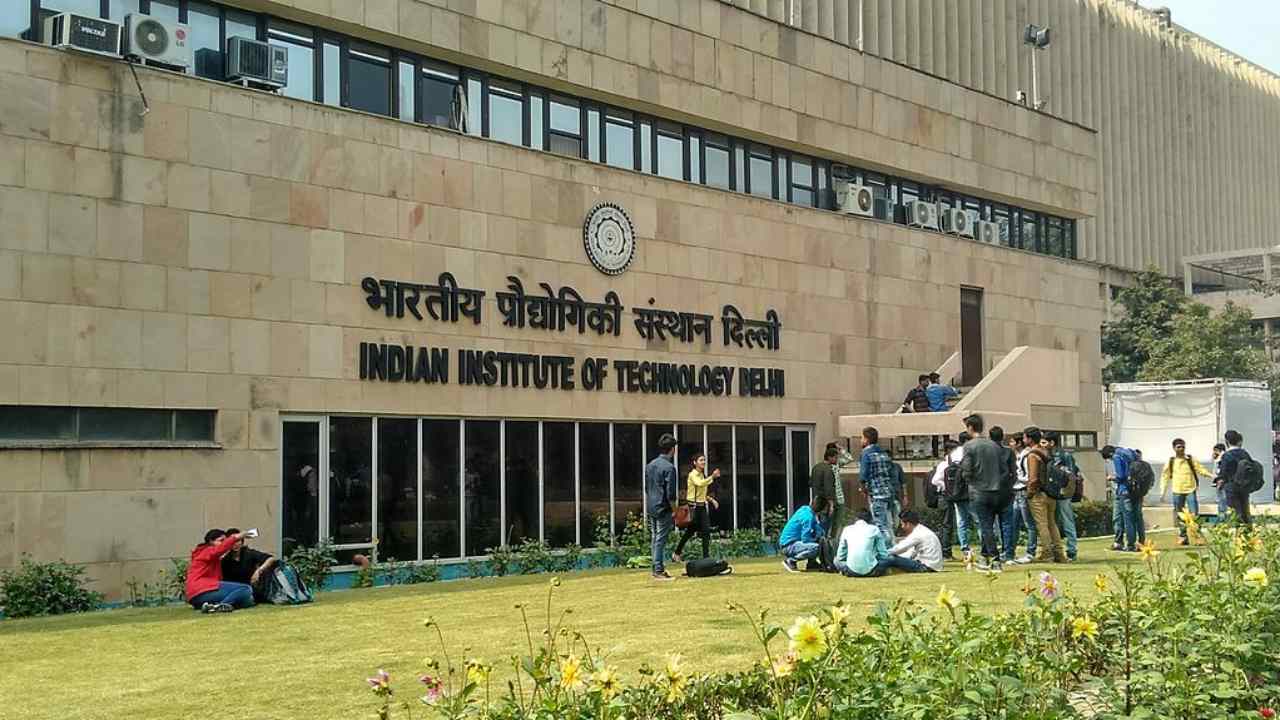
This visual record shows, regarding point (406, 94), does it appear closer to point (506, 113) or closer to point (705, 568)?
point (506, 113)

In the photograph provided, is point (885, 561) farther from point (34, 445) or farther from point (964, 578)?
point (34, 445)

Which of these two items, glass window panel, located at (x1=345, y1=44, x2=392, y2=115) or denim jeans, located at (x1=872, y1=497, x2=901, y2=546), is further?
glass window panel, located at (x1=345, y1=44, x2=392, y2=115)

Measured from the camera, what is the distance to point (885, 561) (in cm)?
1705

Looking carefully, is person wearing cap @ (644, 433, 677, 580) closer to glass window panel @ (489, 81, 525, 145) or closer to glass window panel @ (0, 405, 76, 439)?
glass window panel @ (0, 405, 76, 439)

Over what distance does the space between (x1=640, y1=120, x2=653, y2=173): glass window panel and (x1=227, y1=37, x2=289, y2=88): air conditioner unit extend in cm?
762

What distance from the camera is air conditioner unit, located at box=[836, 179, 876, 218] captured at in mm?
29359

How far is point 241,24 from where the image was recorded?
64.6 ft

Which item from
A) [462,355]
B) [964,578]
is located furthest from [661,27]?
[964,578]

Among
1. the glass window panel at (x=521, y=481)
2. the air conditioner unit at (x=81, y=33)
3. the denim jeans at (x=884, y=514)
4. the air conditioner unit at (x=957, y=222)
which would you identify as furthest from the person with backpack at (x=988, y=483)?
the air conditioner unit at (x=957, y=222)

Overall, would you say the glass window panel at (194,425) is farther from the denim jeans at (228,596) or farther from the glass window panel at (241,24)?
the glass window panel at (241,24)

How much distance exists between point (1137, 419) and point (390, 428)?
21.3 metres

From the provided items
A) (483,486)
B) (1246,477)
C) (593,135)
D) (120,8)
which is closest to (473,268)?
(483,486)

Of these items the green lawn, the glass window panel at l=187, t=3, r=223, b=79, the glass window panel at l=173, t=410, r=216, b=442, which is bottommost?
the green lawn

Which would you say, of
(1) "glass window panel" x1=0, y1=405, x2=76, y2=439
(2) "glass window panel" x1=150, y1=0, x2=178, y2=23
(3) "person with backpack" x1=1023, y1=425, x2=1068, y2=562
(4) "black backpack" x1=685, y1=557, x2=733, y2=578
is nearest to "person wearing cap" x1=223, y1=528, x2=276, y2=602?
(1) "glass window panel" x1=0, y1=405, x2=76, y2=439
